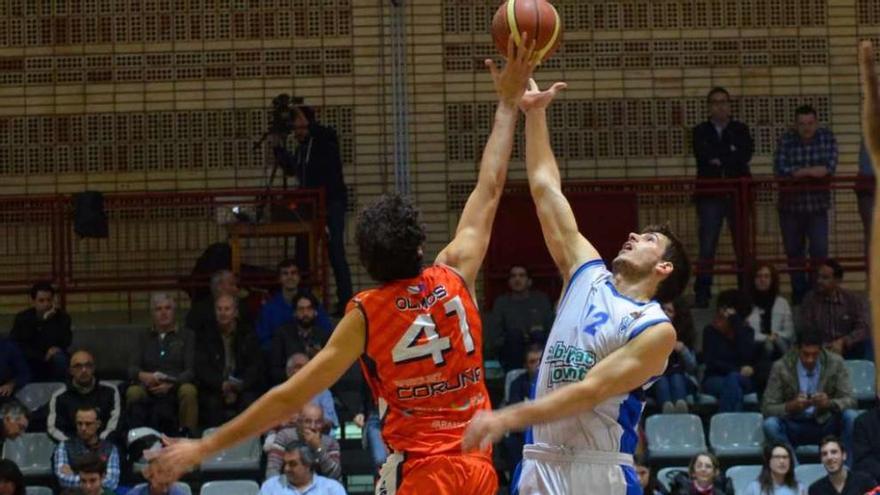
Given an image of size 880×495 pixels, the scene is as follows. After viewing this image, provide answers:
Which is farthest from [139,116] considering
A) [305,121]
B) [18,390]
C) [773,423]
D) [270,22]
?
[773,423]

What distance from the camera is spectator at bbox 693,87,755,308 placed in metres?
14.7

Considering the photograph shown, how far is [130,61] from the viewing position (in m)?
16.1

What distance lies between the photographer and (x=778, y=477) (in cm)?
1159

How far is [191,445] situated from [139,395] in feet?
24.9

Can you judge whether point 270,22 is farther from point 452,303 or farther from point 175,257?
point 452,303

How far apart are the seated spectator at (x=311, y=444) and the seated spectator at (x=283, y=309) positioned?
1365 mm

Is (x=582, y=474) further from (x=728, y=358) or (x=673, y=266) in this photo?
(x=728, y=358)

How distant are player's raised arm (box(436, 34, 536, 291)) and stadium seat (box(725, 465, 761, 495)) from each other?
20.7 ft

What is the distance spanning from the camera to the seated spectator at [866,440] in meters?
11.9

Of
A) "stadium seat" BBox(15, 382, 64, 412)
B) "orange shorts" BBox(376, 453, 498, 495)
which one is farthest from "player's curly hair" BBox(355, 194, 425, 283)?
"stadium seat" BBox(15, 382, 64, 412)

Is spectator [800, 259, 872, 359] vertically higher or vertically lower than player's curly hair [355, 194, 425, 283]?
lower

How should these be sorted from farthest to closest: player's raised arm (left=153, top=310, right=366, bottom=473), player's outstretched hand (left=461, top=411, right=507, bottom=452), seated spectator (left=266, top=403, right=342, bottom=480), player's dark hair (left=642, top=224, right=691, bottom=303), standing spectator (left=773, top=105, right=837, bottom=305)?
standing spectator (left=773, top=105, right=837, bottom=305) → seated spectator (left=266, top=403, right=342, bottom=480) → player's dark hair (left=642, top=224, right=691, bottom=303) → player's raised arm (left=153, top=310, right=366, bottom=473) → player's outstretched hand (left=461, top=411, right=507, bottom=452)

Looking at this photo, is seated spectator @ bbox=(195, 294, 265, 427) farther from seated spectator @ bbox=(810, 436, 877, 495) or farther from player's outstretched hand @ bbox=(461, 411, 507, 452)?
player's outstretched hand @ bbox=(461, 411, 507, 452)

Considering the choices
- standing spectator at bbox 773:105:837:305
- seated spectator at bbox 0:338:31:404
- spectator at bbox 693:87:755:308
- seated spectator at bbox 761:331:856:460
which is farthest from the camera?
spectator at bbox 693:87:755:308
